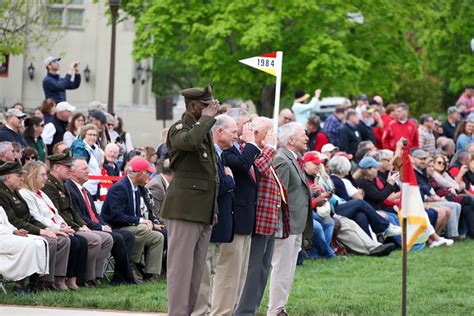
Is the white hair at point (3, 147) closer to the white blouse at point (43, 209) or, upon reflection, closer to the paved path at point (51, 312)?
the white blouse at point (43, 209)

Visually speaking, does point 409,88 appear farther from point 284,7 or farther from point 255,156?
point 255,156

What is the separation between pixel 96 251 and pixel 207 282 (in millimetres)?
3282

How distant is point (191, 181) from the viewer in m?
10.8

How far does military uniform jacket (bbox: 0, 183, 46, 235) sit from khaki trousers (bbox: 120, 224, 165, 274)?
1.77 metres

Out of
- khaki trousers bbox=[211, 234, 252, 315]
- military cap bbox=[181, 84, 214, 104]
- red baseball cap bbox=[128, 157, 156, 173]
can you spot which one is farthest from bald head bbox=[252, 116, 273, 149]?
red baseball cap bbox=[128, 157, 156, 173]

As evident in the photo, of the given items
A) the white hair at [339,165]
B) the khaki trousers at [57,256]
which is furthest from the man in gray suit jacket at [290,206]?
the white hair at [339,165]

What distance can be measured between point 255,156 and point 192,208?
1.06 m

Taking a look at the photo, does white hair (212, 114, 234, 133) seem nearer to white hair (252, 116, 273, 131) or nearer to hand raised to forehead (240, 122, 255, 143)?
hand raised to forehead (240, 122, 255, 143)

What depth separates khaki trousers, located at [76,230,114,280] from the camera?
14516 millimetres

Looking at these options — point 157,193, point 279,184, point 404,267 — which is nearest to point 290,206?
point 279,184

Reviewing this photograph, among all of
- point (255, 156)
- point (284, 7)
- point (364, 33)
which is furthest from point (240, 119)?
point (364, 33)

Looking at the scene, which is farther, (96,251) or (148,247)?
(148,247)

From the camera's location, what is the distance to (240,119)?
1223cm

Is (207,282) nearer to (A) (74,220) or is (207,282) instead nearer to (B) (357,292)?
(B) (357,292)
